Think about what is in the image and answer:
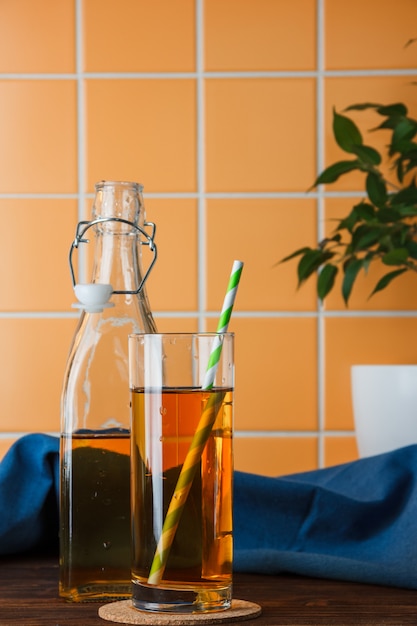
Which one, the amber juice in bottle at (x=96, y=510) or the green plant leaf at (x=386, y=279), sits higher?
the green plant leaf at (x=386, y=279)

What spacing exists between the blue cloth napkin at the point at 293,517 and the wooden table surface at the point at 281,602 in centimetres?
2

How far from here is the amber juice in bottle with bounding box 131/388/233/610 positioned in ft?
1.65

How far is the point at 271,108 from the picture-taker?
1.58 metres

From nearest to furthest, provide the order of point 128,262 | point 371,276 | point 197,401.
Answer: point 197,401, point 128,262, point 371,276

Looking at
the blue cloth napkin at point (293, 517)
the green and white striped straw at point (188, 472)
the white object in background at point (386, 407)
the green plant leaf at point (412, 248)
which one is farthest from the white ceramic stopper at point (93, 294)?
the green plant leaf at point (412, 248)

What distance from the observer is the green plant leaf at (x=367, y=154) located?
142 cm

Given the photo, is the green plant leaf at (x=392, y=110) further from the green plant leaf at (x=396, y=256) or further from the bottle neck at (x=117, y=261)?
the bottle neck at (x=117, y=261)

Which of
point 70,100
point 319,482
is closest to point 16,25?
point 70,100

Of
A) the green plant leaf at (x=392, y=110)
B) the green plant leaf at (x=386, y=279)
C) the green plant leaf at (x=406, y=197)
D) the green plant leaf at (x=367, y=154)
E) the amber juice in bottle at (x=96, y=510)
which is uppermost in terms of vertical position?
the green plant leaf at (x=392, y=110)

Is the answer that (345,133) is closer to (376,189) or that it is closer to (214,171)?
(376,189)

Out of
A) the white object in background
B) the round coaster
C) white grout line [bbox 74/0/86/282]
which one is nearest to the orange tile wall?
white grout line [bbox 74/0/86/282]

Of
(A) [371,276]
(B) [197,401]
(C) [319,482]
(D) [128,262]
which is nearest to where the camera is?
(B) [197,401]

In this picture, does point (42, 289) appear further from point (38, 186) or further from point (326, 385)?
point (326, 385)

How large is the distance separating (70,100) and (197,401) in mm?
1188
